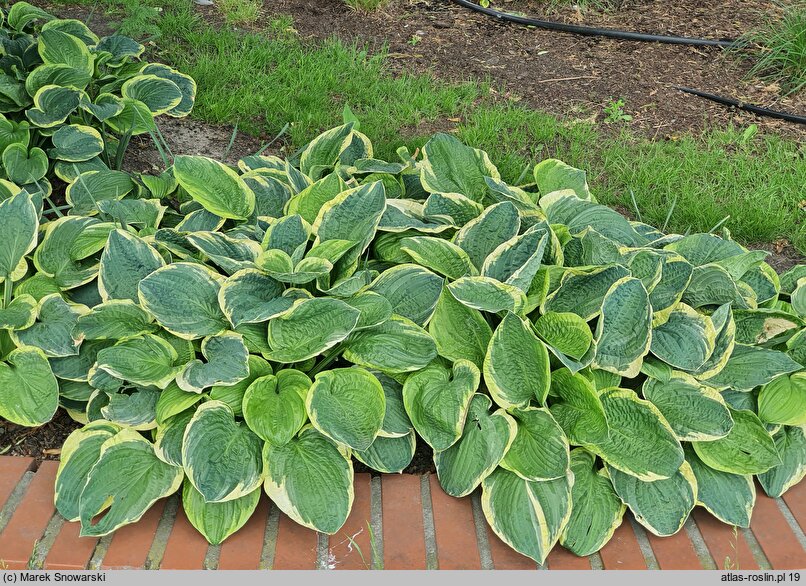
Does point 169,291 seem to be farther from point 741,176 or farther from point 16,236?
point 741,176

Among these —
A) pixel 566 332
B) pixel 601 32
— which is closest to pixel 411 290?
pixel 566 332

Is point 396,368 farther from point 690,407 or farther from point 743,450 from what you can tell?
point 743,450

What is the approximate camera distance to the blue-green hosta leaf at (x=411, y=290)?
2.16 meters

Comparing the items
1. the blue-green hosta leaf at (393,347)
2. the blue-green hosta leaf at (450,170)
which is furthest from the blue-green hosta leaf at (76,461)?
the blue-green hosta leaf at (450,170)

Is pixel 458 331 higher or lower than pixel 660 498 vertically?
higher

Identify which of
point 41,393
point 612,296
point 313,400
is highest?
point 612,296

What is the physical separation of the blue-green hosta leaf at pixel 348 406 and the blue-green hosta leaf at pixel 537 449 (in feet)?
1.15

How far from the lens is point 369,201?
7.41 ft

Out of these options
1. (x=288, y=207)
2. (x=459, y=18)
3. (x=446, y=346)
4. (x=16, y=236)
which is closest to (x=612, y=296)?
(x=446, y=346)

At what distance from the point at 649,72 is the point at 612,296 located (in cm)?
251

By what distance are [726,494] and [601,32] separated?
10.5ft

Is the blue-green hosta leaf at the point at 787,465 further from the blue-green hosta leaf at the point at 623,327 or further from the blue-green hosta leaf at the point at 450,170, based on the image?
the blue-green hosta leaf at the point at 450,170

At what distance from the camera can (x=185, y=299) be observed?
2.07m

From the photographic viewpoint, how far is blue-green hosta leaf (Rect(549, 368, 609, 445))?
1.95m
